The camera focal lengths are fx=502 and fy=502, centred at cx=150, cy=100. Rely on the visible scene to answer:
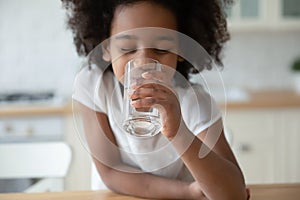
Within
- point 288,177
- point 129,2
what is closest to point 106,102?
point 129,2

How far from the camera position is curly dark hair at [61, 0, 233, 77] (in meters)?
0.74

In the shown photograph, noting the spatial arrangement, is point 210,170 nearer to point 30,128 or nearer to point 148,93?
point 148,93

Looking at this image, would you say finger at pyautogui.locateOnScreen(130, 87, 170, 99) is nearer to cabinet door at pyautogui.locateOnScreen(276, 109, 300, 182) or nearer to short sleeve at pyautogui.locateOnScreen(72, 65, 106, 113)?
short sleeve at pyautogui.locateOnScreen(72, 65, 106, 113)

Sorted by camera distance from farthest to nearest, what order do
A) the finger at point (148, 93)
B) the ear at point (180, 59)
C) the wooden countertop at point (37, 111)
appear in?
the wooden countertop at point (37, 111), the ear at point (180, 59), the finger at point (148, 93)

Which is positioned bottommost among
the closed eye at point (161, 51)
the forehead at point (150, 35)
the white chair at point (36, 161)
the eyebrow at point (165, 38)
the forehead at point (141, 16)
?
the white chair at point (36, 161)

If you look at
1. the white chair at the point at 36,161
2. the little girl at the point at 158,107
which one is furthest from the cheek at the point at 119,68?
the white chair at the point at 36,161

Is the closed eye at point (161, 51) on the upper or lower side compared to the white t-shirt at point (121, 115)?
upper

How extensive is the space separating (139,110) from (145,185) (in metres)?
0.22

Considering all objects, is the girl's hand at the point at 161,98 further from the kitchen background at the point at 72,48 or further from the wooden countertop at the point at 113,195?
the kitchen background at the point at 72,48

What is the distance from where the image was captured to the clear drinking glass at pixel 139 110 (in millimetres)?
595

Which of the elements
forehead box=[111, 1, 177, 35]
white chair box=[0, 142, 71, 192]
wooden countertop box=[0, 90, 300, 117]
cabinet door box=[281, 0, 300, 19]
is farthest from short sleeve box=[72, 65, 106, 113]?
cabinet door box=[281, 0, 300, 19]

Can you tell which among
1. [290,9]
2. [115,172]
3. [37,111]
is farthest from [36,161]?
[290,9]

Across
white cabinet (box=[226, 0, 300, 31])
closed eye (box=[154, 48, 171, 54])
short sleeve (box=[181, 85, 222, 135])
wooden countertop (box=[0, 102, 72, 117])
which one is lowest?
wooden countertop (box=[0, 102, 72, 117])

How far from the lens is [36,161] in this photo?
121 centimetres
